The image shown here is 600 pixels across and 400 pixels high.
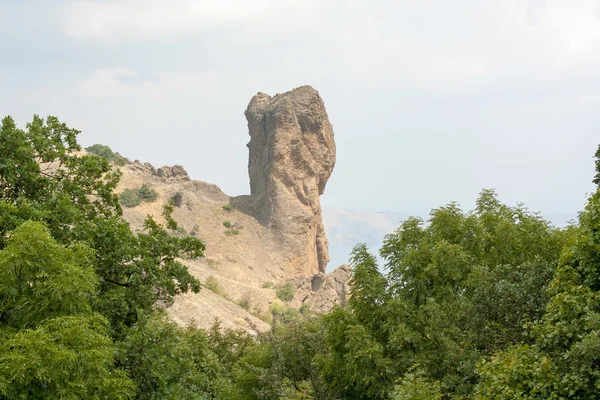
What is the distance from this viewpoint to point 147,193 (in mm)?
95188

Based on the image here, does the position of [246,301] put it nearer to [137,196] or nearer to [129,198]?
[129,198]

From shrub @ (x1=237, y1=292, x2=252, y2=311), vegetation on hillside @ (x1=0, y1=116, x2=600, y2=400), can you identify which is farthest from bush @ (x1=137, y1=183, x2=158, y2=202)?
vegetation on hillside @ (x1=0, y1=116, x2=600, y2=400)

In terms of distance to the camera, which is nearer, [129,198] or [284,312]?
[284,312]

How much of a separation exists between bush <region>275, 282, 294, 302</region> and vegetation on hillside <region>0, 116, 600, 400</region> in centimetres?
4080

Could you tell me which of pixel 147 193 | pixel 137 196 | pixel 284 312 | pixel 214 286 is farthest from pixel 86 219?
pixel 147 193

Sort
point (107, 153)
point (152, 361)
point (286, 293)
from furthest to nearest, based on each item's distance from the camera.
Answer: point (107, 153) → point (286, 293) → point (152, 361)

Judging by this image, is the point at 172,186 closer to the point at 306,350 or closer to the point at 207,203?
the point at 207,203

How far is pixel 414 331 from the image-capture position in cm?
2656

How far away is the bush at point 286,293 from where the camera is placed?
79.2 m

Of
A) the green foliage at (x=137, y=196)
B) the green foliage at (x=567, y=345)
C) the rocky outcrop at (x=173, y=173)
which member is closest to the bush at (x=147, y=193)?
the green foliage at (x=137, y=196)

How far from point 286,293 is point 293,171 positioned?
20775 millimetres

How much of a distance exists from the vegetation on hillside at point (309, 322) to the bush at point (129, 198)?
186 feet

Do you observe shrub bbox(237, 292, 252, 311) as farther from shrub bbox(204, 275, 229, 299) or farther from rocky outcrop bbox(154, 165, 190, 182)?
rocky outcrop bbox(154, 165, 190, 182)

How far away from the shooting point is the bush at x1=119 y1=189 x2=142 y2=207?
3620 inches
